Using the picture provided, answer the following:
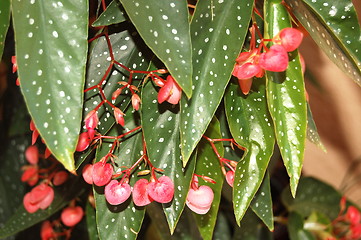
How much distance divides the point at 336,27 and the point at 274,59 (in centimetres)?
11

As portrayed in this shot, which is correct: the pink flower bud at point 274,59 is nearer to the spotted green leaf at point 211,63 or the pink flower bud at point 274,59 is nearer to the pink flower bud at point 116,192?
the spotted green leaf at point 211,63

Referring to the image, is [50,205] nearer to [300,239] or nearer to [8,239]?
[8,239]

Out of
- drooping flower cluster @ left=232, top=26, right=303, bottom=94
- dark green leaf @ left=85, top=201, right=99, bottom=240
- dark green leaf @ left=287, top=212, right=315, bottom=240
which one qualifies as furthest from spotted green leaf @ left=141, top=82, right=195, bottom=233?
dark green leaf @ left=287, top=212, right=315, bottom=240

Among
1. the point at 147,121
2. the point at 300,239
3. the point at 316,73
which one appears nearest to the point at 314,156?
the point at 316,73

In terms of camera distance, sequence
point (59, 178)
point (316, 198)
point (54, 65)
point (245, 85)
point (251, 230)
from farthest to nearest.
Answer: point (316, 198) → point (251, 230) → point (59, 178) → point (245, 85) → point (54, 65)

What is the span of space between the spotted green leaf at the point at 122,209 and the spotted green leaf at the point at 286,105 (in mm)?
192

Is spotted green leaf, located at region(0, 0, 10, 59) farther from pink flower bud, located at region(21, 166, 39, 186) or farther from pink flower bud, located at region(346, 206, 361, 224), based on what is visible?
pink flower bud, located at region(346, 206, 361, 224)

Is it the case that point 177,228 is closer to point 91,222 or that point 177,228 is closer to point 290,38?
point 91,222

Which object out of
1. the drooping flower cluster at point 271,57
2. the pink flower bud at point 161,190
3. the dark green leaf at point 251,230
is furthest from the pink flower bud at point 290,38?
the dark green leaf at point 251,230

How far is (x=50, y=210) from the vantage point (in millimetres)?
911

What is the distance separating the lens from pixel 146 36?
23.2 inches

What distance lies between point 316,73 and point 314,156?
0.28 m

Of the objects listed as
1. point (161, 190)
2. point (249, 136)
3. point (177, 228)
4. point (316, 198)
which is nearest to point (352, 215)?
point (316, 198)

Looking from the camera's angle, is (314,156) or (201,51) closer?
(201,51)
